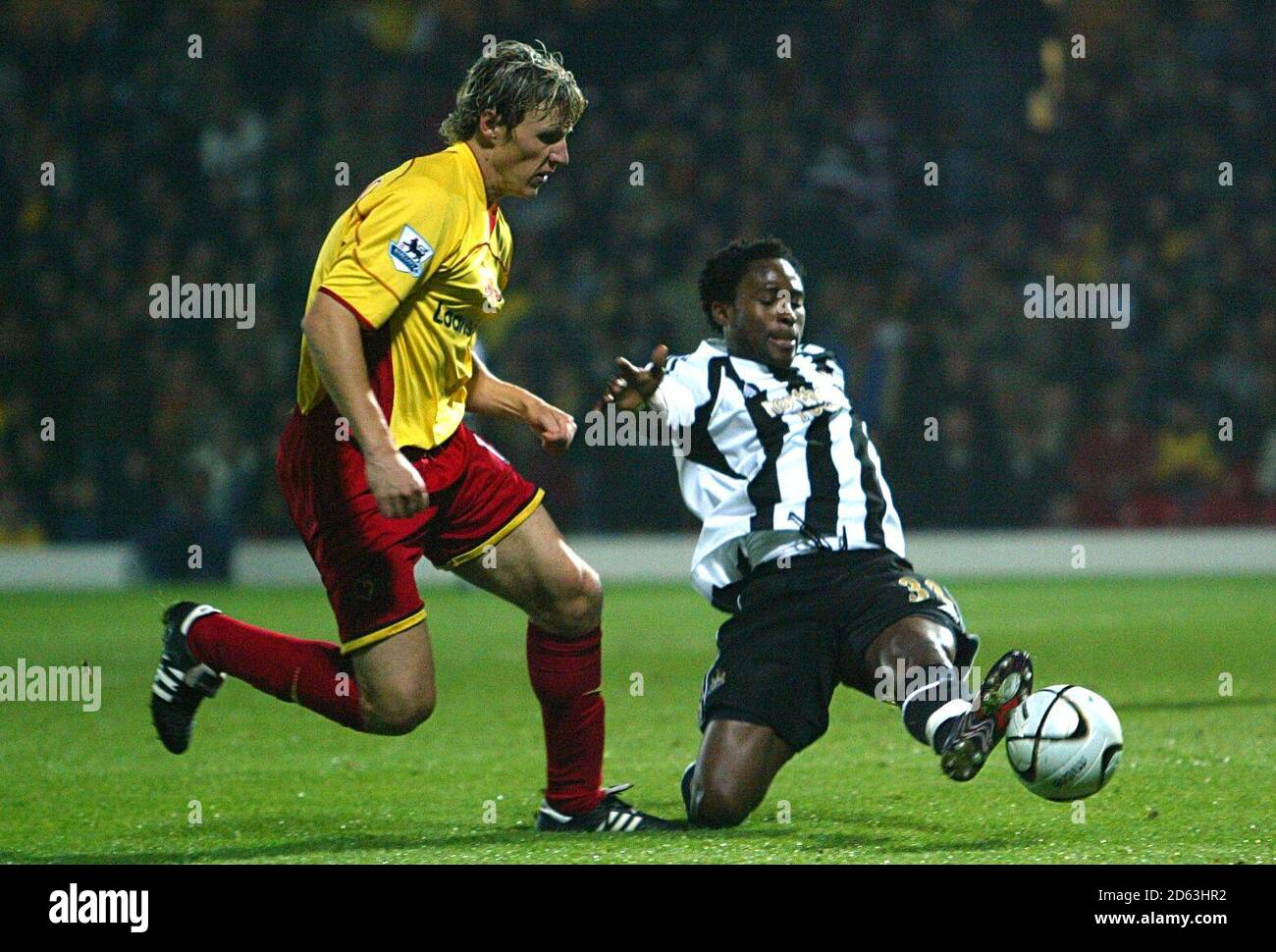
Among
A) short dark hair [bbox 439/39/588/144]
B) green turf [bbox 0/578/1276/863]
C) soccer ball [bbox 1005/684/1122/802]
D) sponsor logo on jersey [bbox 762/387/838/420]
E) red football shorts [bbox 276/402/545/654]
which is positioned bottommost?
green turf [bbox 0/578/1276/863]

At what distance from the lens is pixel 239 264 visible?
48.8 ft

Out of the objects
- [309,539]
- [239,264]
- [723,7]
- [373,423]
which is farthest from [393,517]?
[723,7]

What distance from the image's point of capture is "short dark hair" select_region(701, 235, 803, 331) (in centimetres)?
534

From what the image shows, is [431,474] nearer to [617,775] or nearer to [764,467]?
[764,467]

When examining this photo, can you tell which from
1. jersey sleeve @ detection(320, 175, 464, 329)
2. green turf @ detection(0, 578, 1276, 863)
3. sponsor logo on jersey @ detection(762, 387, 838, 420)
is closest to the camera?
jersey sleeve @ detection(320, 175, 464, 329)

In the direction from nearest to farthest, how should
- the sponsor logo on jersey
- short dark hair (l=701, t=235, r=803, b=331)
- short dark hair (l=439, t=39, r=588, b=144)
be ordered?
short dark hair (l=439, t=39, r=588, b=144) < the sponsor logo on jersey < short dark hair (l=701, t=235, r=803, b=331)

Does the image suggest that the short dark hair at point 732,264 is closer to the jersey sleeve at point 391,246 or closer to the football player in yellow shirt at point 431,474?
the football player in yellow shirt at point 431,474

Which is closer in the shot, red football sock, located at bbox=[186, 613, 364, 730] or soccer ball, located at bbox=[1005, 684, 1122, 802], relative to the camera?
soccer ball, located at bbox=[1005, 684, 1122, 802]

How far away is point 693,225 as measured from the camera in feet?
50.2

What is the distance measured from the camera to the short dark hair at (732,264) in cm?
534

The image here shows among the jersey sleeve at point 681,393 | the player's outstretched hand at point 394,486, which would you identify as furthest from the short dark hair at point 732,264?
the player's outstretched hand at point 394,486

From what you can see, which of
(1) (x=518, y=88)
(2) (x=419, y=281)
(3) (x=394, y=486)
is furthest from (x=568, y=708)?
(1) (x=518, y=88)

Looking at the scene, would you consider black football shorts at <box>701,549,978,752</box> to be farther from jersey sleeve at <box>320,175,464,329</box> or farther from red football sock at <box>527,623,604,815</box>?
jersey sleeve at <box>320,175,464,329</box>

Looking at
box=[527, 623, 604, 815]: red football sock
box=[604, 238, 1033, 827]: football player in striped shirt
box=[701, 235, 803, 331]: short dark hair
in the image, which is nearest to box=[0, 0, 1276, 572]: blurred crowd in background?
box=[701, 235, 803, 331]: short dark hair
